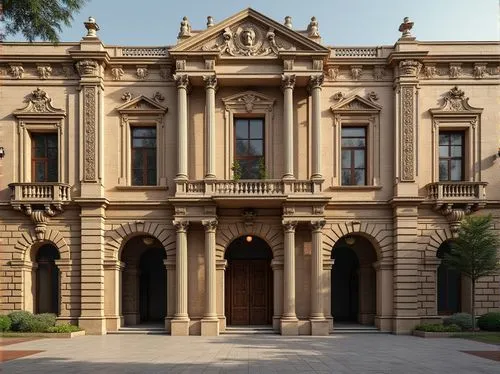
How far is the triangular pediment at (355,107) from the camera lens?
25.3m

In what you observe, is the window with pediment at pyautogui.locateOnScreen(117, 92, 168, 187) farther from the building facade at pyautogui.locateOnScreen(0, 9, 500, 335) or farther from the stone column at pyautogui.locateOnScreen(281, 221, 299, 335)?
the stone column at pyautogui.locateOnScreen(281, 221, 299, 335)

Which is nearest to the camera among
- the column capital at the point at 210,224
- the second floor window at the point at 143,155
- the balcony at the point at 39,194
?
the column capital at the point at 210,224

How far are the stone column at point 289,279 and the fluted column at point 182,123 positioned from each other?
5.85m

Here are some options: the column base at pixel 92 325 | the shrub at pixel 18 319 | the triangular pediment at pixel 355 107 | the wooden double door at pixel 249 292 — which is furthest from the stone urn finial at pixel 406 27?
the shrub at pixel 18 319

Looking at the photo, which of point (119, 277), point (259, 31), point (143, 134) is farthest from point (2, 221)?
point (259, 31)

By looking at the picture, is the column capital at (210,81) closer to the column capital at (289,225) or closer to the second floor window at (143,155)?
the second floor window at (143,155)

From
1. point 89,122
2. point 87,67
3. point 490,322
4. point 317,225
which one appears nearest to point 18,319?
point 89,122

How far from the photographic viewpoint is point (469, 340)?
20.9 metres

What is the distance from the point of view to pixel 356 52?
2564 centimetres

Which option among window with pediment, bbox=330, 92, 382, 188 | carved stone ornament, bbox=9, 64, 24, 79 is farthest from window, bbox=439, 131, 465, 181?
carved stone ornament, bbox=9, 64, 24, 79

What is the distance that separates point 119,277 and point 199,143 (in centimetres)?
802

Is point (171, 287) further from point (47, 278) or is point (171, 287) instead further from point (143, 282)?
point (47, 278)

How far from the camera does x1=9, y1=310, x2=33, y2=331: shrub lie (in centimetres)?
2244

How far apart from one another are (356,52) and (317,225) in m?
9.37
